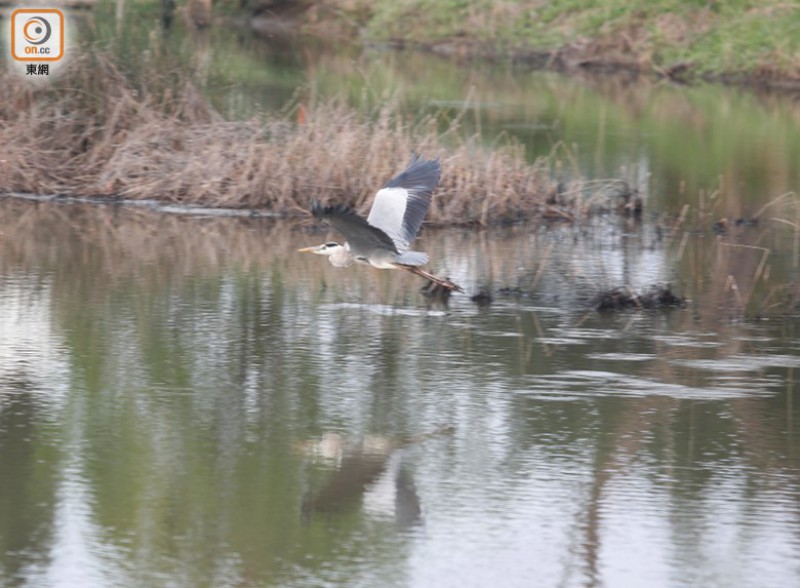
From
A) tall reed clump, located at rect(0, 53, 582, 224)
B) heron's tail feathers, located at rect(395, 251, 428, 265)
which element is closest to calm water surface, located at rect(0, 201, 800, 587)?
heron's tail feathers, located at rect(395, 251, 428, 265)

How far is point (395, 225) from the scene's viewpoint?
35.5 feet

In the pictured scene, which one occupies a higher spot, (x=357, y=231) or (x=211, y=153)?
(x=211, y=153)

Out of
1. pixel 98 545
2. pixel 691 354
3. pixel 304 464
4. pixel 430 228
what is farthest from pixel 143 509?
pixel 430 228

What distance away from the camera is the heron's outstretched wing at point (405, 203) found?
10.8m

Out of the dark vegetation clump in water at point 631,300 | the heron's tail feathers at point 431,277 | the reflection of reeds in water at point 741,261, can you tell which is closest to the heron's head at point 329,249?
the heron's tail feathers at point 431,277

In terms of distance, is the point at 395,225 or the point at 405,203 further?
the point at 405,203

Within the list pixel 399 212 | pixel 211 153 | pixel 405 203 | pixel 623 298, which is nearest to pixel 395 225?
pixel 399 212

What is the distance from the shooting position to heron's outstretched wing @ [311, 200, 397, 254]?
9.47m

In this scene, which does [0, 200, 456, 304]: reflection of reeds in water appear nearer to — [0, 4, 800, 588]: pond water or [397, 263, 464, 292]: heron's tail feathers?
[0, 4, 800, 588]: pond water

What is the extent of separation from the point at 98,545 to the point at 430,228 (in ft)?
29.0

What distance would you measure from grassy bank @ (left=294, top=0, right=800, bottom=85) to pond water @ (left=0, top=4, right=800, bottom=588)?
685 inches

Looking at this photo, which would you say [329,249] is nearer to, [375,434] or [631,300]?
[631,300]

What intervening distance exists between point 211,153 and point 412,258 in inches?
226

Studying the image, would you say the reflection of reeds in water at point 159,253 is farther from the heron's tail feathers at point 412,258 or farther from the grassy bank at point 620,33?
the grassy bank at point 620,33
